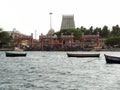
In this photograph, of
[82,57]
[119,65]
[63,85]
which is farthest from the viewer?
[82,57]

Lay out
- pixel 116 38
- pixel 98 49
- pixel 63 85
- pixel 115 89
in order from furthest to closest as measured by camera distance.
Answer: pixel 116 38 < pixel 98 49 < pixel 63 85 < pixel 115 89

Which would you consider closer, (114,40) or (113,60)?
(113,60)

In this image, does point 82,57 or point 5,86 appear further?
point 82,57

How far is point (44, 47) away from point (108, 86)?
523 feet

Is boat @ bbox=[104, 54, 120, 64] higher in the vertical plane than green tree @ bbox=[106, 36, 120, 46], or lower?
lower

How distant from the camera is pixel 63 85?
39375 millimetres

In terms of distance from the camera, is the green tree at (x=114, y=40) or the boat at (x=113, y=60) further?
the green tree at (x=114, y=40)

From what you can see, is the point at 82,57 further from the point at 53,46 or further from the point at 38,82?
the point at 53,46

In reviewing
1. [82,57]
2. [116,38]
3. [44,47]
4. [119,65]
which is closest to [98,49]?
[116,38]

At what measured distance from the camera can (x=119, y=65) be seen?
6838 centimetres

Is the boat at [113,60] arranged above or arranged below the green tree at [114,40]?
below

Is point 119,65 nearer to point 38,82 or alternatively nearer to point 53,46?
point 38,82

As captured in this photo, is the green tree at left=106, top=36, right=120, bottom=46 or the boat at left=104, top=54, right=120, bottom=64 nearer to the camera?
the boat at left=104, top=54, right=120, bottom=64

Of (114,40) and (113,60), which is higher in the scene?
(114,40)
